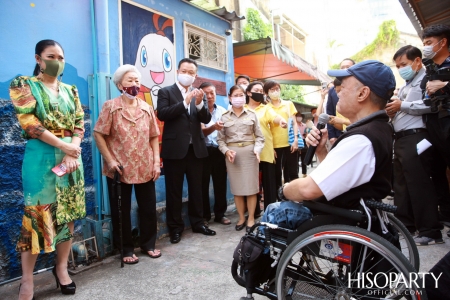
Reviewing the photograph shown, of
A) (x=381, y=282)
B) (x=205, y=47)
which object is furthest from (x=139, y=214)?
(x=205, y=47)

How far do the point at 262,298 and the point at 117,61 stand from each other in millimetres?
2801

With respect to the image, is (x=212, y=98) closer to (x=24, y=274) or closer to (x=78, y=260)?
(x=78, y=260)

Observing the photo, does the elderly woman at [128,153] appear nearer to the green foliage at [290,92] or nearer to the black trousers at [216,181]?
the black trousers at [216,181]

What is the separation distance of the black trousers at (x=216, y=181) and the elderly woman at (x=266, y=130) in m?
0.55

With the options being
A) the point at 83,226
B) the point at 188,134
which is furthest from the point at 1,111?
the point at 188,134

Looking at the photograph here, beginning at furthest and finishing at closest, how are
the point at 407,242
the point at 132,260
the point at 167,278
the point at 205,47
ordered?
1. the point at 205,47
2. the point at 132,260
3. the point at 167,278
4. the point at 407,242

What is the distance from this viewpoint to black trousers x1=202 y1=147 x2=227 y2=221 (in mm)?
4441

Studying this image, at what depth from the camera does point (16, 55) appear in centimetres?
283

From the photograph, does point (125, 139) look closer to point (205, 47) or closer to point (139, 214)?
point (139, 214)

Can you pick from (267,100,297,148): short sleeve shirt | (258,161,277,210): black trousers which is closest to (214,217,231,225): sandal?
(258,161,277,210): black trousers

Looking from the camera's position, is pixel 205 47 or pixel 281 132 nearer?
pixel 281 132

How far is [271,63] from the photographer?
768 cm

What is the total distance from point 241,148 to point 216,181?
2.52 feet

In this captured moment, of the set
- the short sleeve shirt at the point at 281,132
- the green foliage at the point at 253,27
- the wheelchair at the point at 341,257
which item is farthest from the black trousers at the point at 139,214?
the green foliage at the point at 253,27
